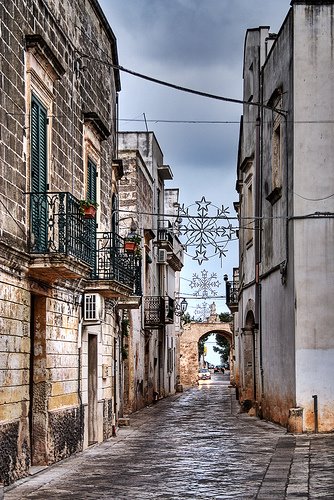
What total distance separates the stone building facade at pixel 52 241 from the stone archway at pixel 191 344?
1666 inches

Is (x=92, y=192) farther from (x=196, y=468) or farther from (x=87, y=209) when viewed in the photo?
(x=196, y=468)

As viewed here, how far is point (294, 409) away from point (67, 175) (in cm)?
676

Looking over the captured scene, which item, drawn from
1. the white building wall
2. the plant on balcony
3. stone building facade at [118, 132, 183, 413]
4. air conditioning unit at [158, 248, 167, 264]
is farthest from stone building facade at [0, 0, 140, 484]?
air conditioning unit at [158, 248, 167, 264]

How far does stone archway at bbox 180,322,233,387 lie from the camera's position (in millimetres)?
62250

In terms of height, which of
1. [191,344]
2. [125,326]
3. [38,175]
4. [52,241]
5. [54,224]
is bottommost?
[191,344]

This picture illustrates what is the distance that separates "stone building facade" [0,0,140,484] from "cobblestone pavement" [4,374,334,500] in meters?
0.61

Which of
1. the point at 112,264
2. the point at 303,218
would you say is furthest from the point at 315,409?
the point at 112,264

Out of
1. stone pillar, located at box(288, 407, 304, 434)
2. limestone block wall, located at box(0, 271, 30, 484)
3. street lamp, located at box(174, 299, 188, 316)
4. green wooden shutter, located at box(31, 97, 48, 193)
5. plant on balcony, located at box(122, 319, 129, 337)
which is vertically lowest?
stone pillar, located at box(288, 407, 304, 434)

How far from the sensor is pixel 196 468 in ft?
45.6

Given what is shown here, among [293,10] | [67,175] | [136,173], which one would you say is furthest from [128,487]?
[136,173]

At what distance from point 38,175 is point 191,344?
50036 mm

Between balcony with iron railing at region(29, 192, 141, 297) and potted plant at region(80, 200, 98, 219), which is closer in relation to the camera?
balcony with iron railing at region(29, 192, 141, 297)

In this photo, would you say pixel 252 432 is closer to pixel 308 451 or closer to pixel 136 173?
pixel 308 451

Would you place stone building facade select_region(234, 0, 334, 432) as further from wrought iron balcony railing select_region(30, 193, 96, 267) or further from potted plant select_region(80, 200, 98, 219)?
wrought iron balcony railing select_region(30, 193, 96, 267)
